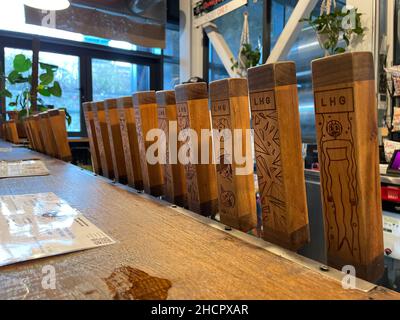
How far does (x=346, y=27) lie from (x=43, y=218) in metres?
2.69

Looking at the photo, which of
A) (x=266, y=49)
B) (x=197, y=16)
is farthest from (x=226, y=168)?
(x=197, y=16)

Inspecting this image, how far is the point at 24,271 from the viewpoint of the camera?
0.46 m

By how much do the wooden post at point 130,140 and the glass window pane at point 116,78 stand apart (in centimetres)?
409

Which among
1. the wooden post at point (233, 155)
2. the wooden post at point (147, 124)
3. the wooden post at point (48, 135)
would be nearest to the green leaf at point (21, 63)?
Result: the wooden post at point (48, 135)

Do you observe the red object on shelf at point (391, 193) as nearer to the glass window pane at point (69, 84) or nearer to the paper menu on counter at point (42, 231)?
the paper menu on counter at point (42, 231)

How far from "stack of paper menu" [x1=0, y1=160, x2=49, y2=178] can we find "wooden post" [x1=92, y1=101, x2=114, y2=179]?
0.84ft

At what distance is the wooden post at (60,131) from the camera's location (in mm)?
1685

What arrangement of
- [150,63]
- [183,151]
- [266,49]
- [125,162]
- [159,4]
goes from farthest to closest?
[150,63], [159,4], [266,49], [125,162], [183,151]

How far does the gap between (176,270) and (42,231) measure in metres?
0.31

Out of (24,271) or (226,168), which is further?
(226,168)

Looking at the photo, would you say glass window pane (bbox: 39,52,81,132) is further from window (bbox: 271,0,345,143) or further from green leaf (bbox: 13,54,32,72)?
window (bbox: 271,0,345,143)

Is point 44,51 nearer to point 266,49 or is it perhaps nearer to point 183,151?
point 266,49

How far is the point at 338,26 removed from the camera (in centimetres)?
257

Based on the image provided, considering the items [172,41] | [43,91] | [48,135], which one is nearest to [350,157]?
[48,135]
